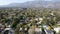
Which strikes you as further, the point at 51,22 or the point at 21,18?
the point at 21,18

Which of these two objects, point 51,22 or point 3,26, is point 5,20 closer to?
point 3,26

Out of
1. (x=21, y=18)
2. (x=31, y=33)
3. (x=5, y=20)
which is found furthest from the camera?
(x=21, y=18)

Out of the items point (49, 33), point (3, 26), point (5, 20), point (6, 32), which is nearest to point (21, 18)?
point (5, 20)

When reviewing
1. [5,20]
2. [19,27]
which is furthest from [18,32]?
[5,20]

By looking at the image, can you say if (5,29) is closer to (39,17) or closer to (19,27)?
(19,27)

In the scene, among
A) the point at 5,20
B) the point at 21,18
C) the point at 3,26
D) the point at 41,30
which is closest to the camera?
the point at 41,30

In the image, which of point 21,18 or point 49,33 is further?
point 21,18

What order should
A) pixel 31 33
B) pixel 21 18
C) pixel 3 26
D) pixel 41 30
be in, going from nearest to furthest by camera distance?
pixel 31 33, pixel 41 30, pixel 3 26, pixel 21 18

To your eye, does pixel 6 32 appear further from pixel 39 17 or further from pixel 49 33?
pixel 39 17
